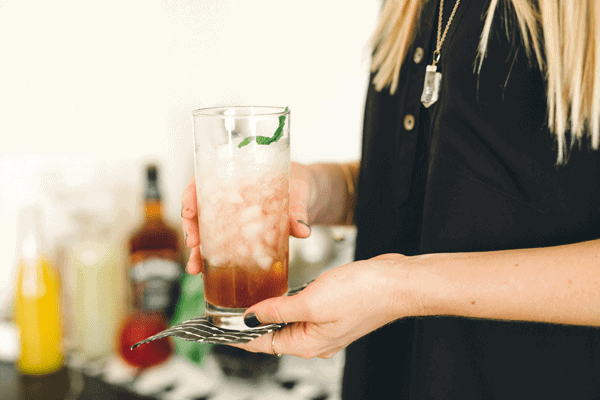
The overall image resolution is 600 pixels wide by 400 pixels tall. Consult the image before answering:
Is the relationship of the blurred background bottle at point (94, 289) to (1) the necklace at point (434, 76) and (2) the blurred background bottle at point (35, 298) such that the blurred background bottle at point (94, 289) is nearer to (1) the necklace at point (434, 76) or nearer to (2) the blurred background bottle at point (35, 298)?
(2) the blurred background bottle at point (35, 298)

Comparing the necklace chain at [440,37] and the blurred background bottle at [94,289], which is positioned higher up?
the necklace chain at [440,37]

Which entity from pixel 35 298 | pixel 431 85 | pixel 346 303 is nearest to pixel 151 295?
pixel 35 298

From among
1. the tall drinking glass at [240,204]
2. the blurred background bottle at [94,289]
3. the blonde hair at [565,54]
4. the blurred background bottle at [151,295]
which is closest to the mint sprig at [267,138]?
the tall drinking glass at [240,204]

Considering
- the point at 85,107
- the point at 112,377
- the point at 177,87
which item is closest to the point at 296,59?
the point at 177,87

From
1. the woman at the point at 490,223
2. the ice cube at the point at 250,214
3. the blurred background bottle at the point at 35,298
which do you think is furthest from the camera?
the blurred background bottle at the point at 35,298

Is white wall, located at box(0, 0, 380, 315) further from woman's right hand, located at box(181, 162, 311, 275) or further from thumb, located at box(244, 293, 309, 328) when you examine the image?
thumb, located at box(244, 293, 309, 328)
